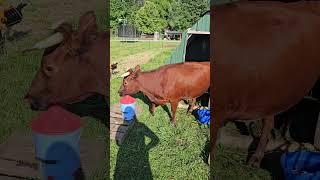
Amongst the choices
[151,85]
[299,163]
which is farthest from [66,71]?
[299,163]

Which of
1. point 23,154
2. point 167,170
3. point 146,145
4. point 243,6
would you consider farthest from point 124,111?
point 243,6

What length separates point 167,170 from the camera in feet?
15.8

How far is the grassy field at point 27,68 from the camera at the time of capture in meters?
5.05

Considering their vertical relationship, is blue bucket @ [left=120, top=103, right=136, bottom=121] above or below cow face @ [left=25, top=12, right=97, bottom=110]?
below

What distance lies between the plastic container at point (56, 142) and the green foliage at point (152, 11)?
1.68 meters

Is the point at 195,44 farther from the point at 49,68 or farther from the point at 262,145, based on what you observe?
the point at 49,68

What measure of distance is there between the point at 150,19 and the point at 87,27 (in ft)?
A: 3.29

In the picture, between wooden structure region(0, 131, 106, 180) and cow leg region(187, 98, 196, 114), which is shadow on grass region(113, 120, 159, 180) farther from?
cow leg region(187, 98, 196, 114)

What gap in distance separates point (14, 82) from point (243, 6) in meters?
4.89

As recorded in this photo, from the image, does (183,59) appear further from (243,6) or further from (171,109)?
(243,6)

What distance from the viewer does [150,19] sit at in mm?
4941

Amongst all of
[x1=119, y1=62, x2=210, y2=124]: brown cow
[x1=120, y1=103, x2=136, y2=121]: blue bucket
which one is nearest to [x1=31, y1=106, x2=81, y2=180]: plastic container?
[x1=120, y1=103, x2=136, y2=121]: blue bucket

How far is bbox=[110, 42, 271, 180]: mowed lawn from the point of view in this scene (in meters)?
4.78

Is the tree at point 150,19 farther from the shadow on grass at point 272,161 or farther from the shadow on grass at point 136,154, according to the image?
the shadow on grass at point 272,161
